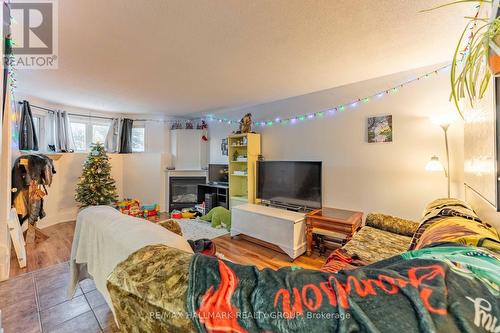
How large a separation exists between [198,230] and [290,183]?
1.85 metres

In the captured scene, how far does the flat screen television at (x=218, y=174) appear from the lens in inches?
183

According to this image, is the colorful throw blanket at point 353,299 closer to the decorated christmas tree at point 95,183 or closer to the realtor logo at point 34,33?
the realtor logo at point 34,33

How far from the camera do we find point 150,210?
4719 millimetres

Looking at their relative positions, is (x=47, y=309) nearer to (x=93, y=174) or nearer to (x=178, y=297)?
(x=178, y=297)

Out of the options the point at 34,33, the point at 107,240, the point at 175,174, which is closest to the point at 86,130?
the point at 175,174

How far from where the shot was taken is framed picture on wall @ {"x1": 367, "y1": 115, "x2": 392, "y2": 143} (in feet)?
8.65

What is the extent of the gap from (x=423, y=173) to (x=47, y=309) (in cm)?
400

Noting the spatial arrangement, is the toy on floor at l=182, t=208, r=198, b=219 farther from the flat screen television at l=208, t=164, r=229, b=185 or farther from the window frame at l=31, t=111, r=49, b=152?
the window frame at l=31, t=111, r=49, b=152

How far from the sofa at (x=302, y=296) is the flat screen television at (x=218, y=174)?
151 inches

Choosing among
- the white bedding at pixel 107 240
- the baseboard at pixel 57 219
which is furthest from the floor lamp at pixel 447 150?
the baseboard at pixel 57 219

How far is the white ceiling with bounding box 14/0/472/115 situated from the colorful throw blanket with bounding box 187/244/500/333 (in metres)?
1.64

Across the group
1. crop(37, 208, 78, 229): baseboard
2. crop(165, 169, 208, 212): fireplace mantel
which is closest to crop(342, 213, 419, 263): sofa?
crop(165, 169, 208, 212): fireplace mantel

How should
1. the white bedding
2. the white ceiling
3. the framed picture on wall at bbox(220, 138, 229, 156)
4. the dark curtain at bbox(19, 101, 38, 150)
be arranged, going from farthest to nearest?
the framed picture on wall at bbox(220, 138, 229, 156) → the dark curtain at bbox(19, 101, 38, 150) → the white ceiling → the white bedding

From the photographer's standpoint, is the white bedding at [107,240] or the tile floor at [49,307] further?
the tile floor at [49,307]
